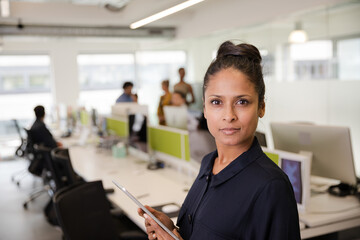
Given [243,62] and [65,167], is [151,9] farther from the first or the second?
[243,62]

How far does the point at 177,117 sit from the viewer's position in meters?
4.10

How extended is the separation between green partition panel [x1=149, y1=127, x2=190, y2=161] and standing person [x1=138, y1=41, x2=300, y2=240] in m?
2.48

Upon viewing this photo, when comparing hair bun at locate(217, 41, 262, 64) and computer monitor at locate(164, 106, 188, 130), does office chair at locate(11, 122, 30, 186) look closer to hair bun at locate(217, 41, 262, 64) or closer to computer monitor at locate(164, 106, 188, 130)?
computer monitor at locate(164, 106, 188, 130)

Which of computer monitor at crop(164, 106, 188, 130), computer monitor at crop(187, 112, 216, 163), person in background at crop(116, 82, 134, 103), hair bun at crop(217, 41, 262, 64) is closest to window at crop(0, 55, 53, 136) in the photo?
person in background at crop(116, 82, 134, 103)

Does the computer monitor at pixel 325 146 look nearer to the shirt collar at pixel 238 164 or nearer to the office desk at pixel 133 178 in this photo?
the office desk at pixel 133 178

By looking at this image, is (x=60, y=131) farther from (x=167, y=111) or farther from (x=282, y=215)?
(x=282, y=215)

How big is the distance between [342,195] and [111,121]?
11.9 ft

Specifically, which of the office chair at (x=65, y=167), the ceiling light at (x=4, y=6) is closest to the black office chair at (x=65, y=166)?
the office chair at (x=65, y=167)

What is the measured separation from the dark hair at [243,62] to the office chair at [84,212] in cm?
126

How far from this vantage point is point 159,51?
948 cm

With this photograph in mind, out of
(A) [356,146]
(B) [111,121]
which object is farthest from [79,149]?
(A) [356,146]

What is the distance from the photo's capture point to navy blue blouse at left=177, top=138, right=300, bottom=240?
938 millimetres

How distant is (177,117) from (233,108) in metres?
3.06

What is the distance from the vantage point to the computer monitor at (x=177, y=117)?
396 centimetres
